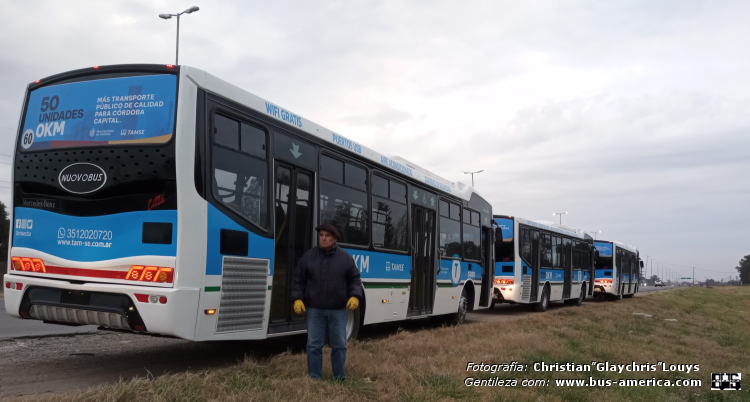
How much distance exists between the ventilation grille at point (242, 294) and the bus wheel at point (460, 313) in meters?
7.80

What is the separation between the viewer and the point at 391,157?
11.8 metres

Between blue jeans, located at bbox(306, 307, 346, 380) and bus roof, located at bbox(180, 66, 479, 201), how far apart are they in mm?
2547

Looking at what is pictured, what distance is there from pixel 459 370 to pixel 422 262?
4938 mm

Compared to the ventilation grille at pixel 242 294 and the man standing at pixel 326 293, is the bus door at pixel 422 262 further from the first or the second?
the man standing at pixel 326 293

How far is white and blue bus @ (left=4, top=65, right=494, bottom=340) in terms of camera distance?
20.9 feet

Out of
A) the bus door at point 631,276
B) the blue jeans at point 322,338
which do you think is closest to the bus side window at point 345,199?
the blue jeans at point 322,338

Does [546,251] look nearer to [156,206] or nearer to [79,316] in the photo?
[156,206]

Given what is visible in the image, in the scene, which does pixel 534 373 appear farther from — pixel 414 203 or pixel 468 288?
pixel 468 288

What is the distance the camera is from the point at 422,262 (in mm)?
12547

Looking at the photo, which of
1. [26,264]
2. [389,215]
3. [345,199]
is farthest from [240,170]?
[389,215]

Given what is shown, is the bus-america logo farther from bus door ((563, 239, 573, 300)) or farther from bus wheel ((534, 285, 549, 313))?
bus door ((563, 239, 573, 300))

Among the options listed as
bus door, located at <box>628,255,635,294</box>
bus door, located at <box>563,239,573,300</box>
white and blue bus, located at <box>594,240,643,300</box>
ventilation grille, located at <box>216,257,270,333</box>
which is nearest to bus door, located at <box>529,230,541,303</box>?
bus door, located at <box>563,239,573,300</box>

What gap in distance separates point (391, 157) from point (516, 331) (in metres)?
4.04

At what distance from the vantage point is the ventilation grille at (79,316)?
6351mm
